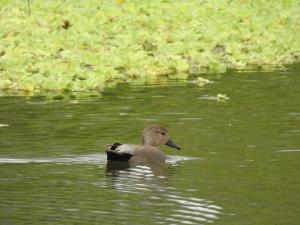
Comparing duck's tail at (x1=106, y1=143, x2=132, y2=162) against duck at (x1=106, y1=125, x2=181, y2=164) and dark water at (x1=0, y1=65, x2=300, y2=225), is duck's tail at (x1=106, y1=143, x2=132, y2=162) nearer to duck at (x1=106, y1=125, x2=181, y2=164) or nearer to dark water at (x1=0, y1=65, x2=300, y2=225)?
duck at (x1=106, y1=125, x2=181, y2=164)

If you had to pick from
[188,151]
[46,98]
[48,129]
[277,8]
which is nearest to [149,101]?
[46,98]

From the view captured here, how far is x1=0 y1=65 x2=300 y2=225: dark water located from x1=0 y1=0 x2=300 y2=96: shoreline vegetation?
1606mm

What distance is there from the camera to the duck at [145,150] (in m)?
13.7

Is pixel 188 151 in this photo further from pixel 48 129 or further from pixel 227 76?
pixel 227 76

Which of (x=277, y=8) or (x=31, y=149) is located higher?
(x=277, y=8)

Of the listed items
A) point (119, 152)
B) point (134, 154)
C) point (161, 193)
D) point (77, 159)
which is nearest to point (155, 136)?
point (134, 154)

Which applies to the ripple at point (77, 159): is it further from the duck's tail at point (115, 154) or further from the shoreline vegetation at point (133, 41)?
the shoreline vegetation at point (133, 41)

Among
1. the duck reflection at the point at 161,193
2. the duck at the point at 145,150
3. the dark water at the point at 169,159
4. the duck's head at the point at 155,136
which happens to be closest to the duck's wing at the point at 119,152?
the duck at the point at 145,150

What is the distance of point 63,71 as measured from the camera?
22.4 metres

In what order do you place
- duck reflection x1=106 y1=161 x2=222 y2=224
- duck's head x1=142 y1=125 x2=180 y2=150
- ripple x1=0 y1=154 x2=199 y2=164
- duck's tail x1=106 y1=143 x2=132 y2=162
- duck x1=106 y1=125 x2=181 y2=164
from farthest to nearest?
duck's head x1=142 y1=125 x2=180 y2=150 < ripple x1=0 y1=154 x2=199 y2=164 < duck x1=106 y1=125 x2=181 y2=164 < duck's tail x1=106 y1=143 x2=132 y2=162 < duck reflection x1=106 y1=161 x2=222 y2=224

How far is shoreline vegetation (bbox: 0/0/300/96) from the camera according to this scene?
22.7 metres

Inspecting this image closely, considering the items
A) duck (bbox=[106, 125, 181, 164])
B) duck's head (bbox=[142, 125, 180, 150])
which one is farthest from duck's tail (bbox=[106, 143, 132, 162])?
duck's head (bbox=[142, 125, 180, 150])

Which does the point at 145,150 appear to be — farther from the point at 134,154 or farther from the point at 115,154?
the point at 115,154

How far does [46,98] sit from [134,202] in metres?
9.16
